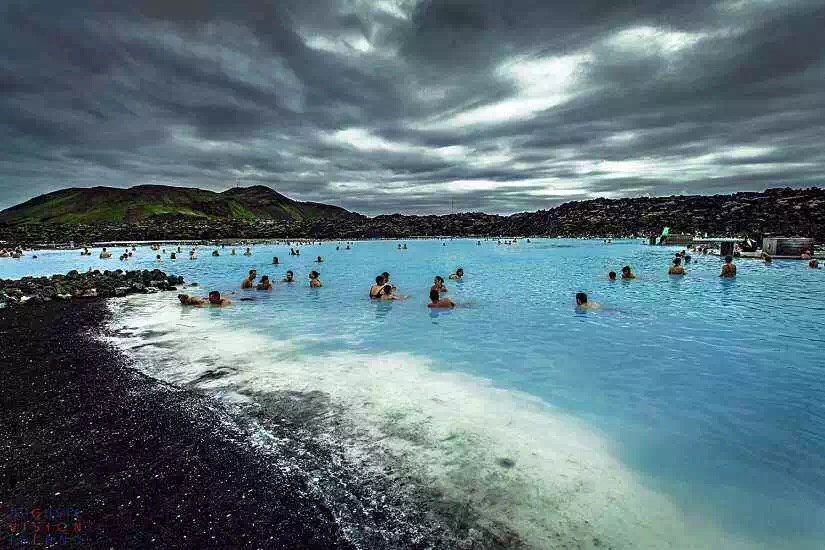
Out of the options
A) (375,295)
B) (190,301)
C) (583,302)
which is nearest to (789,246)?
(583,302)

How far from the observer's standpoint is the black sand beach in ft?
14.3

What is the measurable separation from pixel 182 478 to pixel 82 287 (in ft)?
77.1

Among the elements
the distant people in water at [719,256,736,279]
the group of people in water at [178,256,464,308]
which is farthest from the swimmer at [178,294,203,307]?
the distant people in water at [719,256,736,279]

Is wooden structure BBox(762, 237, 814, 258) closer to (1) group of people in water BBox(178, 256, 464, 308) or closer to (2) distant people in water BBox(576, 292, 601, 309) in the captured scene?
(2) distant people in water BBox(576, 292, 601, 309)

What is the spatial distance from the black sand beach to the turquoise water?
3.49ft

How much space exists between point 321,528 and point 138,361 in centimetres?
880

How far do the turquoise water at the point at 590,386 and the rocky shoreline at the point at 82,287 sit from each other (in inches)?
138

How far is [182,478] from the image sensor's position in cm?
533

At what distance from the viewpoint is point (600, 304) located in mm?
20328

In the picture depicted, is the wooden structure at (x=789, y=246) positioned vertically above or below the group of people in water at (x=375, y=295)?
above

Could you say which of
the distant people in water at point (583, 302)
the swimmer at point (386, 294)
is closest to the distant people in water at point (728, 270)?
the distant people in water at point (583, 302)

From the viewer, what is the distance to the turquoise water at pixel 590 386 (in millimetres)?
5254

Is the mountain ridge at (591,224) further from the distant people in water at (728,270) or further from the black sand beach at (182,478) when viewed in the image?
the black sand beach at (182,478)

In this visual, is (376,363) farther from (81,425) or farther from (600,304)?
(600,304)
